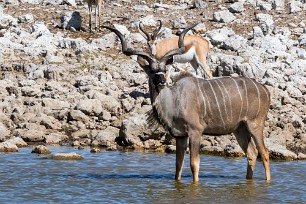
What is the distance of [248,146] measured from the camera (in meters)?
11.7

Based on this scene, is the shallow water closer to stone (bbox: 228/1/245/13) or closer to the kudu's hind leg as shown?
the kudu's hind leg

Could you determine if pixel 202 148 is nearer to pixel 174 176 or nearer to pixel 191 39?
pixel 174 176

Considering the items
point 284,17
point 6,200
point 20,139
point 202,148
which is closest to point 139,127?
point 202,148

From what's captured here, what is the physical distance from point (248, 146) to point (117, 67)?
8.23 m

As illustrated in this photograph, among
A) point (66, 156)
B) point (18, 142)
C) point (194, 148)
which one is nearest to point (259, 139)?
point (194, 148)

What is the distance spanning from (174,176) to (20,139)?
12.0 feet

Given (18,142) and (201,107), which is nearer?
(201,107)

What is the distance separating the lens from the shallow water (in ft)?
33.0

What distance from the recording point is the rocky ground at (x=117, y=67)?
48.0ft

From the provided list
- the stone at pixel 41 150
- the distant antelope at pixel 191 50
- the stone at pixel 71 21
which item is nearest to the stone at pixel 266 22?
the distant antelope at pixel 191 50

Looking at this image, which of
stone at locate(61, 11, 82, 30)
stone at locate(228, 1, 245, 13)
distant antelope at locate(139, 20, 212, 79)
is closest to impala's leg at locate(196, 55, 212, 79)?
distant antelope at locate(139, 20, 212, 79)

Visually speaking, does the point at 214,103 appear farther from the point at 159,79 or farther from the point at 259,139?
the point at 159,79

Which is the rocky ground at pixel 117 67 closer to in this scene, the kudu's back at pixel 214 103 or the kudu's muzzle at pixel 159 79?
the kudu's back at pixel 214 103

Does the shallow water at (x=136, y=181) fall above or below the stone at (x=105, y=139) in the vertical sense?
below
